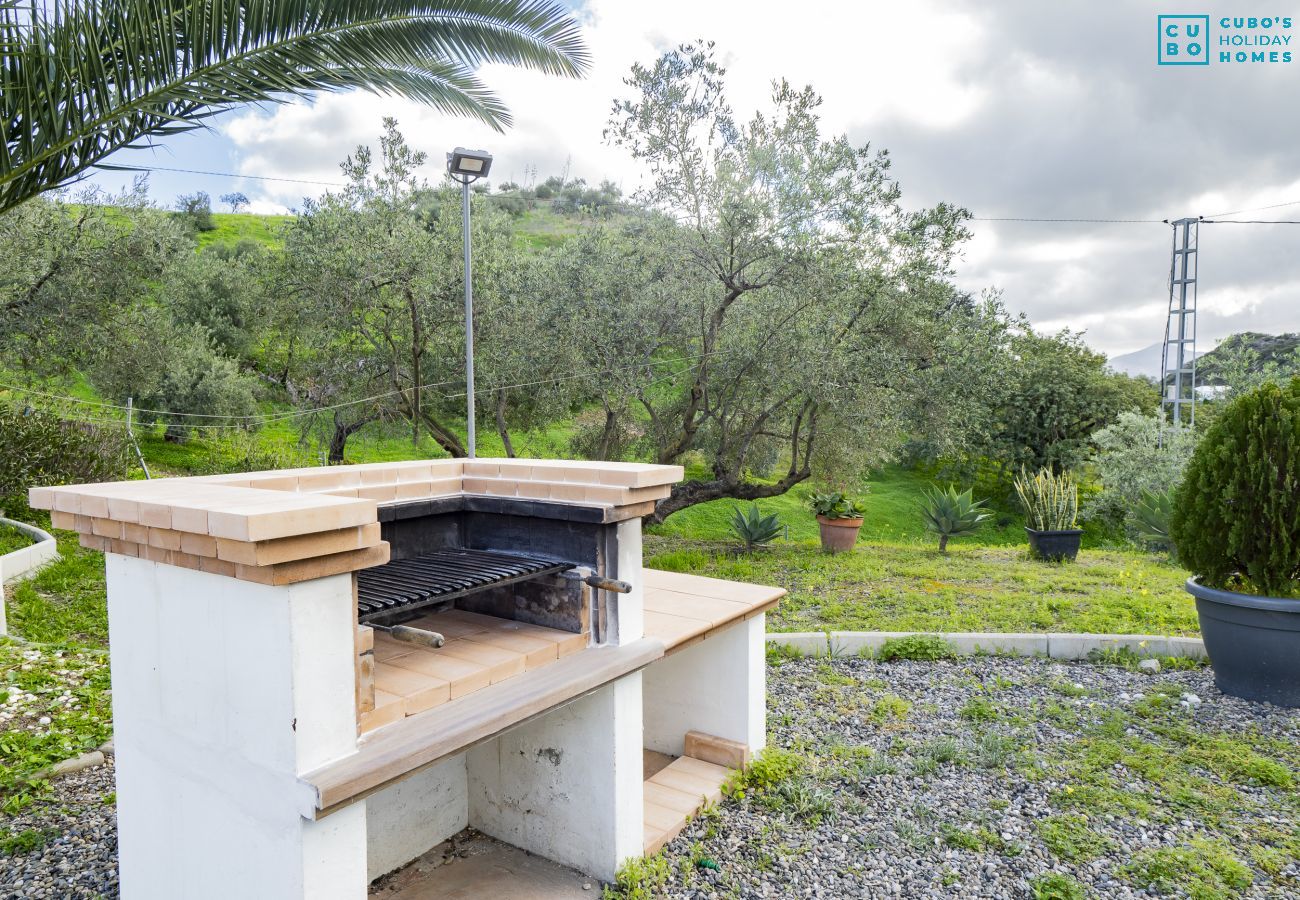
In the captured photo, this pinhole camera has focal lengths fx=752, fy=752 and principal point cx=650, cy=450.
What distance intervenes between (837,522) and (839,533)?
0.45 ft

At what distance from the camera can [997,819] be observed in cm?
317

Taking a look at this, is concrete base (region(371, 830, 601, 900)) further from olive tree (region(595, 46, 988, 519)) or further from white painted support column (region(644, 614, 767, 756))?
olive tree (region(595, 46, 988, 519))

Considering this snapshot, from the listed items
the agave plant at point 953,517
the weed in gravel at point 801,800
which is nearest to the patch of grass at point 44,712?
the weed in gravel at point 801,800

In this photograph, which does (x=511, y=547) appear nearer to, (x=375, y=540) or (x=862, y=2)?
(x=375, y=540)

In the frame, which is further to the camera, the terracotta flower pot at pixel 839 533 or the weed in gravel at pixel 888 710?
the terracotta flower pot at pixel 839 533

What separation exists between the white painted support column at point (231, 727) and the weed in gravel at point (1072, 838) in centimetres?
259

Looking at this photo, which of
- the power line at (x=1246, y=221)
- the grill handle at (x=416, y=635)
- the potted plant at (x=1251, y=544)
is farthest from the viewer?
the power line at (x=1246, y=221)

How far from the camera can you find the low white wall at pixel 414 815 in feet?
9.48

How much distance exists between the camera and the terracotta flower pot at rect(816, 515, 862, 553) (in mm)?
9195

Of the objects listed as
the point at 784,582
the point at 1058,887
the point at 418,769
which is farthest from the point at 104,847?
the point at 784,582

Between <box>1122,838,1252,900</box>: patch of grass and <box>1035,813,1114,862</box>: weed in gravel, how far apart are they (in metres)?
0.13

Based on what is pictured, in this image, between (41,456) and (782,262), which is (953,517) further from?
(41,456)

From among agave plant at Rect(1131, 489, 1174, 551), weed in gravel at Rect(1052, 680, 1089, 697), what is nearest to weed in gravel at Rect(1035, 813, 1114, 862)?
weed in gravel at Rect(1052, 680, 1089, 697)

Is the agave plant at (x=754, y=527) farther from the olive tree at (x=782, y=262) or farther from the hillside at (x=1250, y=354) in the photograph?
the hillside at (x=1250, y=354)
